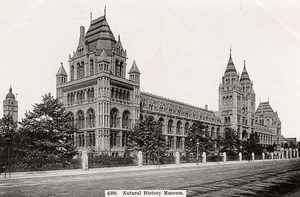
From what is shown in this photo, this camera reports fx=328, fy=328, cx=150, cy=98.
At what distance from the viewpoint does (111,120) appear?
47.6m

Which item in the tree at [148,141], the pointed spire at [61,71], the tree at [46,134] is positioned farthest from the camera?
the pointed spire at [61,71]

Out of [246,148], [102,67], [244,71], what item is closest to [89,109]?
[102,67]

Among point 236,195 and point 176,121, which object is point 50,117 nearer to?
point 236,195

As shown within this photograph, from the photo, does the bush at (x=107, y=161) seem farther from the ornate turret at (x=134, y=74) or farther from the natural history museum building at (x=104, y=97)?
the ornate turret at (x=134, y=74)

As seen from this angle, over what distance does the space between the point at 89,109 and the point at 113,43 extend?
12421mm

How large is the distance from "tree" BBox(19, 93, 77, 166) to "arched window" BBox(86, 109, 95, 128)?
1489 cm

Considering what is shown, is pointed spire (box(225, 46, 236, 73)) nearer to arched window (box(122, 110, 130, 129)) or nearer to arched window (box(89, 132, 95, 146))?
arched window (box(122, 110, 130, 129))

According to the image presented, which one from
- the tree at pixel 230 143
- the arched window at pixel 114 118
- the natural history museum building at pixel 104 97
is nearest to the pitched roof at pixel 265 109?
the natural history museum building at pixel 104 97

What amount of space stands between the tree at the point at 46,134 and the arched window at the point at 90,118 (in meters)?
14.9

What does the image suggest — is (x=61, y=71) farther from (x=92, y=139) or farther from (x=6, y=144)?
(x=6, y=144)

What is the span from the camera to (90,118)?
48.0 meters

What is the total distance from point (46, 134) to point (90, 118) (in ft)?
58.2

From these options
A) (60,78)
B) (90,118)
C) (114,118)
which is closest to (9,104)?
(60,78)

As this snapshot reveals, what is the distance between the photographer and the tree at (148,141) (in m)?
38.3
